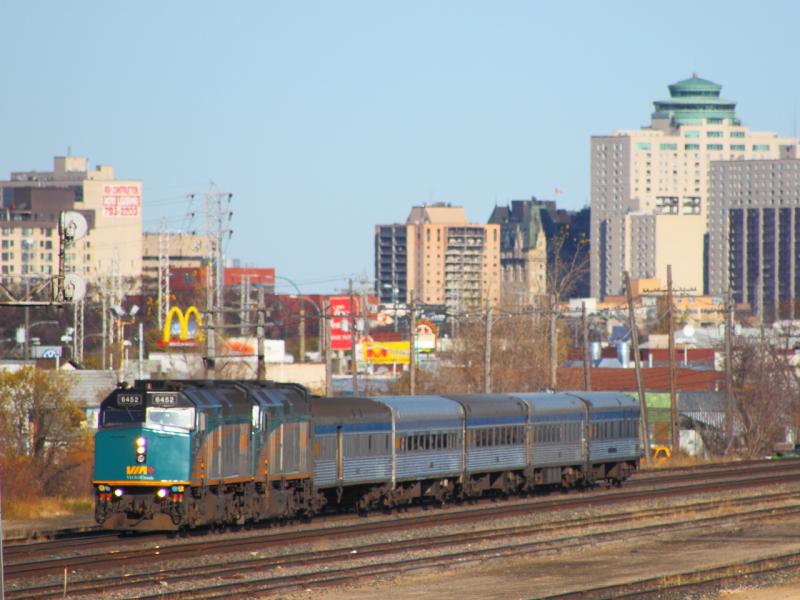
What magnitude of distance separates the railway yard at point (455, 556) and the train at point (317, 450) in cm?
72

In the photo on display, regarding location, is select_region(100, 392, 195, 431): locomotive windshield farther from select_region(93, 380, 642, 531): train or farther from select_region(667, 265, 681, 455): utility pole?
select_region(667, 265, 681, 455): utility pole

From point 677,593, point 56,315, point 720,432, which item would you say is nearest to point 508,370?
point 720,432

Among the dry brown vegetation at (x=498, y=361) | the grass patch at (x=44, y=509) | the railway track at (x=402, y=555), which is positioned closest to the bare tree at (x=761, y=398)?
the dry brown vegetation at (x=498, y=361)

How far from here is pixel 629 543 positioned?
34375 mm

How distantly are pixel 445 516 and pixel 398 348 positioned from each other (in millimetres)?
96548

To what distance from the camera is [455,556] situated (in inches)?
1209

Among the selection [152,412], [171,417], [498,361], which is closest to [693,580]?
[171,417]

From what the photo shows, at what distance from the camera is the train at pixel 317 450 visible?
108 ft

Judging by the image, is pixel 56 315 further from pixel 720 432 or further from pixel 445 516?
pixel 445 516

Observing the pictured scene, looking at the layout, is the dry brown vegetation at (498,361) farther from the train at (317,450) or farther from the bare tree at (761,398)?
the train at (317,450)

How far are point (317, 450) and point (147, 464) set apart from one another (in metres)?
6.07

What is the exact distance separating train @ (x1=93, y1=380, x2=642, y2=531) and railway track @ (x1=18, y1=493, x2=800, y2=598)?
3.45 metres

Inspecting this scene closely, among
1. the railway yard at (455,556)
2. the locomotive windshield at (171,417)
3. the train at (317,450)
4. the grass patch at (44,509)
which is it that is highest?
the locomotive windshield at (171,417)

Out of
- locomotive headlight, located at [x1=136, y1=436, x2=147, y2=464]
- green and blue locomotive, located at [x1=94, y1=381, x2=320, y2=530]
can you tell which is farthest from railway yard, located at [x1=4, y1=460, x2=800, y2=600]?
locomotive headlight, located at [x1=136, y1=436, x2=147, y2=464]
